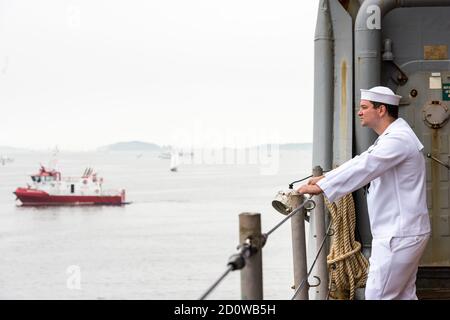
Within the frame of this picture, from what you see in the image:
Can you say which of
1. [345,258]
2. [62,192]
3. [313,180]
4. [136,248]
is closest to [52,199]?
[62,192]

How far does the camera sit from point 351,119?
5938 millimetres

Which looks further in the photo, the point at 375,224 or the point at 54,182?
the point at 54,182

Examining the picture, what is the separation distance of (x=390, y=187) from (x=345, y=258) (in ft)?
6.65

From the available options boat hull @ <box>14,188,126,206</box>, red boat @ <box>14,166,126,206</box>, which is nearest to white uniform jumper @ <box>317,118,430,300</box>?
red boat @ <box>14,166,126,206</box>

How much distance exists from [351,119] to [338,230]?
100cm

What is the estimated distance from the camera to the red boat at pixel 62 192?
99250mm

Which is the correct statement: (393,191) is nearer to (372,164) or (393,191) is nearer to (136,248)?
(372,164)

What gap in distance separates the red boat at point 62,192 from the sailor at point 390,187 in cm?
9679

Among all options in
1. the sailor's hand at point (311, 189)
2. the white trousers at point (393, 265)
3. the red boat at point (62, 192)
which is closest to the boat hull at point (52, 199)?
the red boat at point (62, 192)

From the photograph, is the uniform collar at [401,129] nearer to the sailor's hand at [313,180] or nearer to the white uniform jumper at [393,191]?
the white uniform jumper at [393,191]

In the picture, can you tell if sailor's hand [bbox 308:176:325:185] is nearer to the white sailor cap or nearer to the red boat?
the white sailor cap

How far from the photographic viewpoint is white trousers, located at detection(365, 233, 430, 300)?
337 cm
